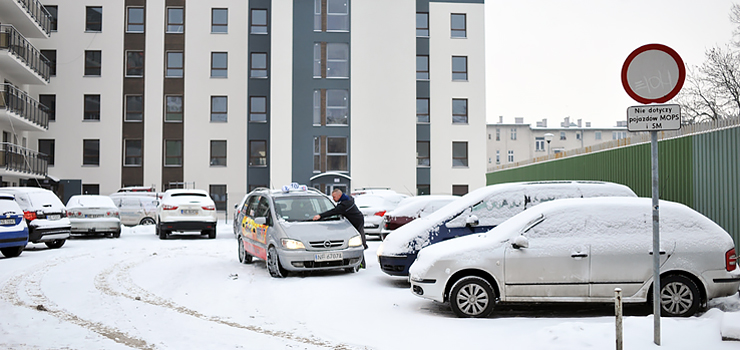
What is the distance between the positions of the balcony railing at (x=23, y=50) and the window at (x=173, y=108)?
729cm

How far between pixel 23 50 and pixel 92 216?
1794cm

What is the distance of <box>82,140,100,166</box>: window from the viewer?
1644 inches

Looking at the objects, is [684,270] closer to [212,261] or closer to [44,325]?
[44,325]

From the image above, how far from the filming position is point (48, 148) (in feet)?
136

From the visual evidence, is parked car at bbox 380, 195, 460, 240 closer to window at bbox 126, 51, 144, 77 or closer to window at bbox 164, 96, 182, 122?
window at bbox 164, 96, 182, 122

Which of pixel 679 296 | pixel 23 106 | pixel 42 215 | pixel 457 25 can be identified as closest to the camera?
pixel 679 296

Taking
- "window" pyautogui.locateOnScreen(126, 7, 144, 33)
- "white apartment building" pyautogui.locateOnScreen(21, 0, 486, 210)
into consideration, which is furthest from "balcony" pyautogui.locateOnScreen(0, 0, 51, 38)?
"window" pyautogui.locateOnScreen(126, 7, 144, 33)

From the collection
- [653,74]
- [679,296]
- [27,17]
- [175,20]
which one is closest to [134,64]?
[175,20]

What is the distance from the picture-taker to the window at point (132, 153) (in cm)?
4203

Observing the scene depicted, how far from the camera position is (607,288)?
7.96 metres

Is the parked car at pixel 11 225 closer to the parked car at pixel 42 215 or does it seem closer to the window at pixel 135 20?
the parked car at pixel 42 215

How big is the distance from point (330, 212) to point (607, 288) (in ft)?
19.1

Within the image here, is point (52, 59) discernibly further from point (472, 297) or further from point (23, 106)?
point (472, 297)

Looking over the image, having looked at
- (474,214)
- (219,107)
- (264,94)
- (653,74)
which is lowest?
(474,214)
